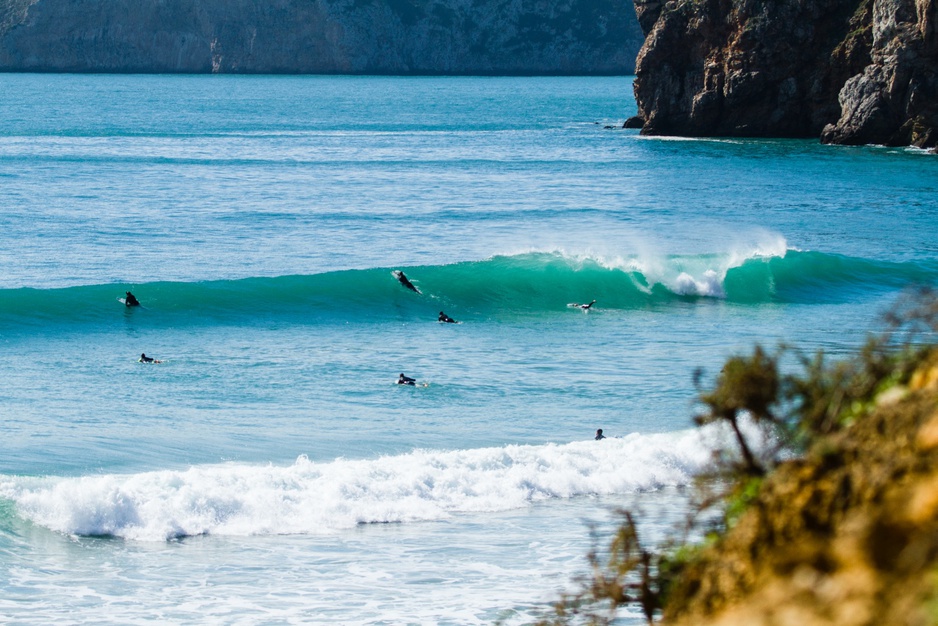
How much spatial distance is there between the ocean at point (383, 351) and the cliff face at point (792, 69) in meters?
2.60

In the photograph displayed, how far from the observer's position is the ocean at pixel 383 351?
11727 mm

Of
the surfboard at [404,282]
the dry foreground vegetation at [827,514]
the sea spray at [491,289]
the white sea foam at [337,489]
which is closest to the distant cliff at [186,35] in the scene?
the sea spray at [491,289]

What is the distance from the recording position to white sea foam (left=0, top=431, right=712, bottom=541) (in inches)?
508

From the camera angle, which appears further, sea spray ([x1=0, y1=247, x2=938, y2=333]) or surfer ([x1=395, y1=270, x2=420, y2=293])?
surfer ([x1=395, y1=270, x2=420, y2=293])

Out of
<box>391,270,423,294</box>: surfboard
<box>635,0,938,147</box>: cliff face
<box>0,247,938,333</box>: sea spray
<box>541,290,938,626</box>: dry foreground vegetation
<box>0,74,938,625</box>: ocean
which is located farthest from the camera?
<box>635,0,938,147</box>: cliff face

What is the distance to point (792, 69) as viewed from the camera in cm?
6462

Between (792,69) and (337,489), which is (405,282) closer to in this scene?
(337,489)

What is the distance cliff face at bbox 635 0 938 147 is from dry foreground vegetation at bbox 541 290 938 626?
54487 millimetres

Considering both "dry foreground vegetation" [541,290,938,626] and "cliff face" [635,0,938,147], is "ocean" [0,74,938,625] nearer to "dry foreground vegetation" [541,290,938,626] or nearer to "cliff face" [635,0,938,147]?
"dry foreground vegetation" [541,290,938,626]

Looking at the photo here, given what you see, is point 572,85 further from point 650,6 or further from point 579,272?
point 579,272

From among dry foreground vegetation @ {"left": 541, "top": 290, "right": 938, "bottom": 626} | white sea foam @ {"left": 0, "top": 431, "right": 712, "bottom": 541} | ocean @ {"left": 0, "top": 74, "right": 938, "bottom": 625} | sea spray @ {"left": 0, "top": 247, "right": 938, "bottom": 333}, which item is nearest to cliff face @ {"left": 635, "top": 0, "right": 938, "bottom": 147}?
ocean @ {"left": 0, "top": 74, "right": 938, "bottom": 625}

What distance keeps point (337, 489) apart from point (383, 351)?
8.61 metres

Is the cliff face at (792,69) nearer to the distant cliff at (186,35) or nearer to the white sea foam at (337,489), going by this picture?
the white sea foam at (337,489)

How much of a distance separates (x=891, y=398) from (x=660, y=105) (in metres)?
67.3
